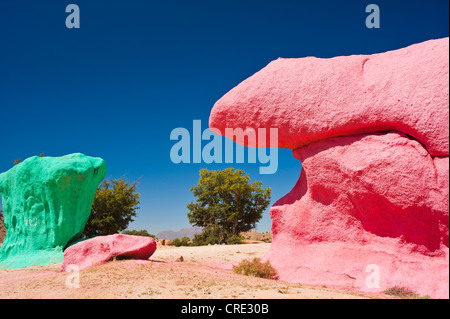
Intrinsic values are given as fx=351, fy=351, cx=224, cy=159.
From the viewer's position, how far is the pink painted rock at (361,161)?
641 cm

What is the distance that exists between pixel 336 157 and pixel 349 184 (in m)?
0.63

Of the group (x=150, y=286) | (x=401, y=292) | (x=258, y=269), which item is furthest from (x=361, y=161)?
(x=150, y=286)

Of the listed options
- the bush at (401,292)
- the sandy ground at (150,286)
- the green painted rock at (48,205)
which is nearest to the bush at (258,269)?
the sandy ground at (150,286)

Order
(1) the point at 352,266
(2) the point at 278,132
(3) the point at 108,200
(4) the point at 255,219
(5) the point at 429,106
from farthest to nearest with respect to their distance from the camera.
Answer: (4) the point at 255,219 < (3) the point at 108,200 < (2) the point at 278,132 < (1) the point at 352,266 < (5) the point at 429,106

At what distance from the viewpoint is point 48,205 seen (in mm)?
13742

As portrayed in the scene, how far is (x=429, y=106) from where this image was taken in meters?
6.36

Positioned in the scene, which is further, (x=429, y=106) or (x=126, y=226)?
(x=126, y=226)

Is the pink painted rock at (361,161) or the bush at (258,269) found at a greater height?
the pink painted rock at (361,161)

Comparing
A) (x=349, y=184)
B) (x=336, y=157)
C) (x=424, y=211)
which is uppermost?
(x=336, y=157)

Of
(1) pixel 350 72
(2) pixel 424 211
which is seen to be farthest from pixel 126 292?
(1) pixel 350 72

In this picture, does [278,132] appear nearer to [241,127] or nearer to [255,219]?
[241,127]

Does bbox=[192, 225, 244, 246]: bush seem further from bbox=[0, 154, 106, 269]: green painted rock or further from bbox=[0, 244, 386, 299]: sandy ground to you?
bbox=[0, 244, 386, 299]: sandy ground

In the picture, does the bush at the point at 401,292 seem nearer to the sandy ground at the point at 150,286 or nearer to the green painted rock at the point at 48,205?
the sandy ground at the point at 150,286

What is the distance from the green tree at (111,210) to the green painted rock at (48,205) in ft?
29.2
